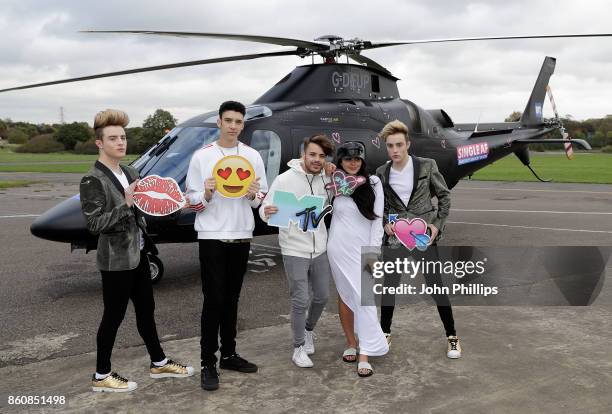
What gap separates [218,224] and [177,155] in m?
3.22

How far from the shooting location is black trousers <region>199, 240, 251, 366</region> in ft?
12.7

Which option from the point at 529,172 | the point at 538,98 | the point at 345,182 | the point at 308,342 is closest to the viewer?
the point at 345,182

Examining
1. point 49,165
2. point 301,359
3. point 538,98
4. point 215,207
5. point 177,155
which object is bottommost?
point 301,359

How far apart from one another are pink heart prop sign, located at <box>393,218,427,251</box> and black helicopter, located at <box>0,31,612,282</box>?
10.4 feet

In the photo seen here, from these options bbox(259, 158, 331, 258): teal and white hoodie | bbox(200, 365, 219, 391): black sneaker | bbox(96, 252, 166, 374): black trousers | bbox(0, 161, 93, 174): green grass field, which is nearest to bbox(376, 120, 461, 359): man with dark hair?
bbox(259, 158, 331, 258): teal and white hoodie

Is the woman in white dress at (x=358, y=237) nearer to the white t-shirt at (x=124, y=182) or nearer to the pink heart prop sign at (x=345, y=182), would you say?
the pink heart prop sign at (x=345, y=182)

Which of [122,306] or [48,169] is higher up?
[48,169]

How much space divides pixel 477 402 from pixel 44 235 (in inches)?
190

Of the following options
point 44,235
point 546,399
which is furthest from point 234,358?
point 44,235

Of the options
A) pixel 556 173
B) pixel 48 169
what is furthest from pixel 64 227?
pixel 48 169

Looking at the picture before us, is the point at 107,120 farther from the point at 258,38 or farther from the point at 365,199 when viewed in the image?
the point at 258,38

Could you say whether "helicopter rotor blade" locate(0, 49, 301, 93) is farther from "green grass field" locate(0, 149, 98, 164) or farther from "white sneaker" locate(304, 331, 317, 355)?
"green grass field" locate(0, 149, 98, 164)

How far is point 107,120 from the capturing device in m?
3.65

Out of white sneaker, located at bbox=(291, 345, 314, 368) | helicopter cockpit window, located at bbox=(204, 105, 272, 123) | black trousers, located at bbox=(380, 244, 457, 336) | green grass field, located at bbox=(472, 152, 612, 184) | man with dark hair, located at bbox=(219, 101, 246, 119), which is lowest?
green grass field, located at bbox=(472, 152, 612, 184)
